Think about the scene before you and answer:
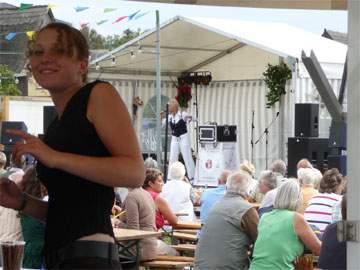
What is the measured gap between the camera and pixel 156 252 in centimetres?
744

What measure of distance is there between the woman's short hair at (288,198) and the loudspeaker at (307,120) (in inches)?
395

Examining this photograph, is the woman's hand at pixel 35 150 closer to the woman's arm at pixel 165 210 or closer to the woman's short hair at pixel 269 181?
the woman's arm at pixel 165 210

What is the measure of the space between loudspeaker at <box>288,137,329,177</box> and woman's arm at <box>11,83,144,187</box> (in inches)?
518

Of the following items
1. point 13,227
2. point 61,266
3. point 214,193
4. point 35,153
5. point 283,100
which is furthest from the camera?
point 283,100

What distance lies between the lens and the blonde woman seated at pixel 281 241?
532 centimetres

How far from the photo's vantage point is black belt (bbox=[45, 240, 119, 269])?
2062 mm

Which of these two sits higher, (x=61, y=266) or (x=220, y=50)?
(x=220, y=50)

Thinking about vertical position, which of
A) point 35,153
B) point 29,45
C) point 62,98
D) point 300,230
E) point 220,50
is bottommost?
point 300,230

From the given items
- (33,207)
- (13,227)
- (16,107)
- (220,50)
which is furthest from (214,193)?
(16,107)

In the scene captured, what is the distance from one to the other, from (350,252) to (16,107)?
719 inches

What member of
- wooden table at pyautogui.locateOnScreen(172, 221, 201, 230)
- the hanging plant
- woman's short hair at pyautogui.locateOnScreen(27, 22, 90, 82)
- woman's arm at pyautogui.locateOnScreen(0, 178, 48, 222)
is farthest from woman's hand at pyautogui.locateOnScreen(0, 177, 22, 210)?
the hanging plant

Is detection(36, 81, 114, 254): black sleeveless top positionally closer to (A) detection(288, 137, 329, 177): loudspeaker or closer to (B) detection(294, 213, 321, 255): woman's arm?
(B) detection(294, 213, 321, 255): woman's arm

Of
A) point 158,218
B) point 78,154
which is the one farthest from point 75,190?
point 158,218

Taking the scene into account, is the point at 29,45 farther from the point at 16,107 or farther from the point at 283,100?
the point at 16,107
